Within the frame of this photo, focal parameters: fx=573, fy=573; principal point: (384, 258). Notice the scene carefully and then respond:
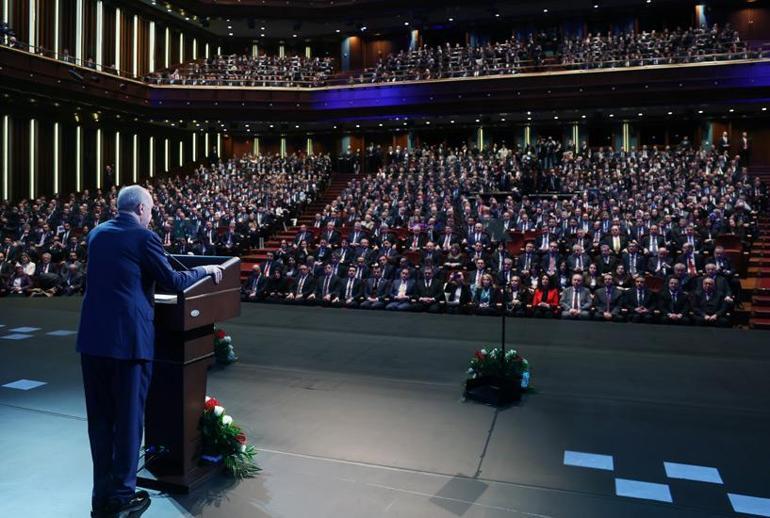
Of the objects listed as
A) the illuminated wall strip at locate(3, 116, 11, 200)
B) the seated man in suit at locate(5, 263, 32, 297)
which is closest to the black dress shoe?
the seated man in suit at locate(5, 263, 32, 297)

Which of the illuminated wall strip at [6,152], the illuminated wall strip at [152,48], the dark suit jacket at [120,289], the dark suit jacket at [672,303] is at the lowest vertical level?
the dark suit jacket at [672,303]

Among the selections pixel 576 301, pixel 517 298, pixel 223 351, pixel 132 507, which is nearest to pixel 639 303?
pixel 576 301

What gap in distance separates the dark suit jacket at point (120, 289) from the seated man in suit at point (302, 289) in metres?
7.82

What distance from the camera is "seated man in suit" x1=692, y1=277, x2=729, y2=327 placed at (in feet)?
25.9

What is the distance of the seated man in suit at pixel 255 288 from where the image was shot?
10492 mm

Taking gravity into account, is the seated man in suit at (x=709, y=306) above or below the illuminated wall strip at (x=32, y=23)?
below

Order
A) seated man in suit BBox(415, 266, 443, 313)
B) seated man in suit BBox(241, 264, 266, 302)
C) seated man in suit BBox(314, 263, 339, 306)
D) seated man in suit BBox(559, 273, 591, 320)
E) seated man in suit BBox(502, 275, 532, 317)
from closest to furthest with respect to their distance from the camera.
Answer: seated man in suit BBox(559, 273, 591, 320)
seated man in suit BBox(502, 275, 532, 317)
seated man in suit BBox(415, 266, 443, 313)
seated man in suit BBox(314, 263, 339, 306)
seated man in suit BBox(241, 264, 266, 302)

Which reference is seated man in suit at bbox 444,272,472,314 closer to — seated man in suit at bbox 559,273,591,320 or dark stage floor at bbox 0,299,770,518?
seated man in suit at bbox 559,273,591,320

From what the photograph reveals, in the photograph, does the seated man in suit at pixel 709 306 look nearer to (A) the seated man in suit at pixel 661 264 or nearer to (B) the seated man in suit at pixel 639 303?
(B) the seated man in suit at pixel 639 303

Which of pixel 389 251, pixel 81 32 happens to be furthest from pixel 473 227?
pixel 81 32

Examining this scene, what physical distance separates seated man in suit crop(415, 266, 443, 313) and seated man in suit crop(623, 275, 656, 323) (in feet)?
9.33

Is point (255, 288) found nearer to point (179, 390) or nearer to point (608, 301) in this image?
point (608, 301)

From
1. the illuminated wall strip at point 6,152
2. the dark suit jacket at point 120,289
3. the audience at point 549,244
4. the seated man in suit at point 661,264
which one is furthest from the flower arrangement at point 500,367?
the illuminated wall strip at point 6,152

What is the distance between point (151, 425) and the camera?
8.86ft
